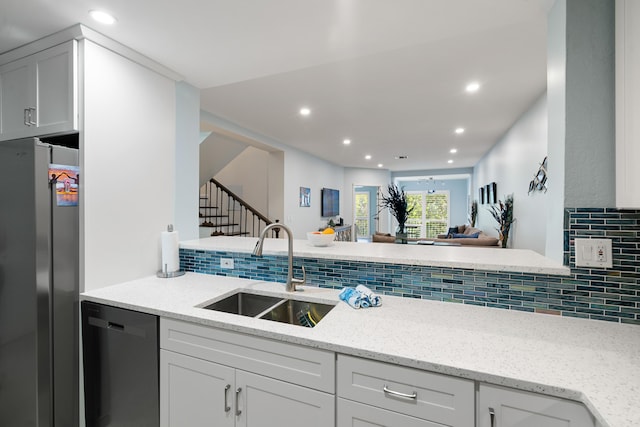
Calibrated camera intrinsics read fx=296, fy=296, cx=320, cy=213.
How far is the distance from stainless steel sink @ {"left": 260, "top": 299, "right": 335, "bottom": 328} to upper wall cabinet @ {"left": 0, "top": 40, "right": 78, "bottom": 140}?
1467 mm

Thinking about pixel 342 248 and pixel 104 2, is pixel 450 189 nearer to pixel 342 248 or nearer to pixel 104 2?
pixel 342 248

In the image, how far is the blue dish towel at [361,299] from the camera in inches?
56.4

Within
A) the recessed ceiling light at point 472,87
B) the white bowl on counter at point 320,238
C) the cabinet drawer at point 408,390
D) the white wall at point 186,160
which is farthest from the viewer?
the recessed ceiling light at point 472,87

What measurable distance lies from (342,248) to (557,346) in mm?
1129

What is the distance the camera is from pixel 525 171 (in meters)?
3.78

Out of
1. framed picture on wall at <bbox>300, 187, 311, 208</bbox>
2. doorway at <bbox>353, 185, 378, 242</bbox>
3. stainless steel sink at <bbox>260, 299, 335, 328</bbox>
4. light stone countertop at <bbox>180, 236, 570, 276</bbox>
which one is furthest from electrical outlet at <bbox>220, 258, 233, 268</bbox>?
doorway at <bbox>353, 185, 378, 242</bbox>

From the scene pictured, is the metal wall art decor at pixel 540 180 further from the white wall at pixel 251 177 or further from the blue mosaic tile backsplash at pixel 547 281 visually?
the white wall at pixel 251 177

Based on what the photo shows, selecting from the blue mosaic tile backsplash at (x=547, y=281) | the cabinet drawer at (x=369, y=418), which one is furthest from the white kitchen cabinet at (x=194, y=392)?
the blue mosaic tile backsplash at (x=547, y=281)

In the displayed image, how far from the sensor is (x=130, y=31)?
1622 mm

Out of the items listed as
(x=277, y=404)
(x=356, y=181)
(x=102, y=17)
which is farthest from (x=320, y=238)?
(x=356, y=181)

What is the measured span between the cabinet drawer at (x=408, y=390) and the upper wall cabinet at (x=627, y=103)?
878 mm

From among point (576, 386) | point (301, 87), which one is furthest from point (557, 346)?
point (301, 87)

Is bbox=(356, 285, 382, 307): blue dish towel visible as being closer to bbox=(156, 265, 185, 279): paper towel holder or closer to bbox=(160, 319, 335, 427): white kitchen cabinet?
bbox=(160, 319, 335, 427): white kitchen cabinet

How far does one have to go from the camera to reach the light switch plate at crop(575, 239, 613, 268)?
1.22m
